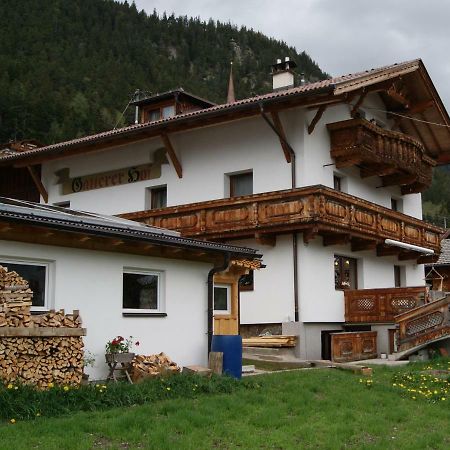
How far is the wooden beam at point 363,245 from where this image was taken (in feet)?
76.8

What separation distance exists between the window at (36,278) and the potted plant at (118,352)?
4.33 feet

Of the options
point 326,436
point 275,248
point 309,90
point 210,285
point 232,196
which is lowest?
point 326,436

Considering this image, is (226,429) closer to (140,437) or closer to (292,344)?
(140,437)

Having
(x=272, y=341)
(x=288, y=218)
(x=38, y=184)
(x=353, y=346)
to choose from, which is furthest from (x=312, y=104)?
(x=38, y=184)

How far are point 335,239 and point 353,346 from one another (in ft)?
11.2

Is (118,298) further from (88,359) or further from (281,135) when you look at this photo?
(281,135)

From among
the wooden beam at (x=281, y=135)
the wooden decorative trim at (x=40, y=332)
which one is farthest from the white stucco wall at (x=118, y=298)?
the wooden beam at (x=281, y=135)

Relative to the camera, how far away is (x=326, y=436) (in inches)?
368

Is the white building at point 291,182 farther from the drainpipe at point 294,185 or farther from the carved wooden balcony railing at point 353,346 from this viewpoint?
the carved wooden balcony railing at point 353,346

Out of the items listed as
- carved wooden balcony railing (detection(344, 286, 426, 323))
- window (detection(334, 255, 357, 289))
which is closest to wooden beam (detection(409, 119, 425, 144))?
window (detection(334, 255, 357, 289))

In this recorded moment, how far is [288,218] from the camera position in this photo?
67.6 ft

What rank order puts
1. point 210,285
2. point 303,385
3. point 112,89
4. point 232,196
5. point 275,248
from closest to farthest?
1. point 303,385
2. point 210,285
3. point 275,248
4. point 232,196
5. point 112,89

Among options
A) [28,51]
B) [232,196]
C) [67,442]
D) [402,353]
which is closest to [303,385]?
[67,442]

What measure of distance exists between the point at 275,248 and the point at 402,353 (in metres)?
4.86
